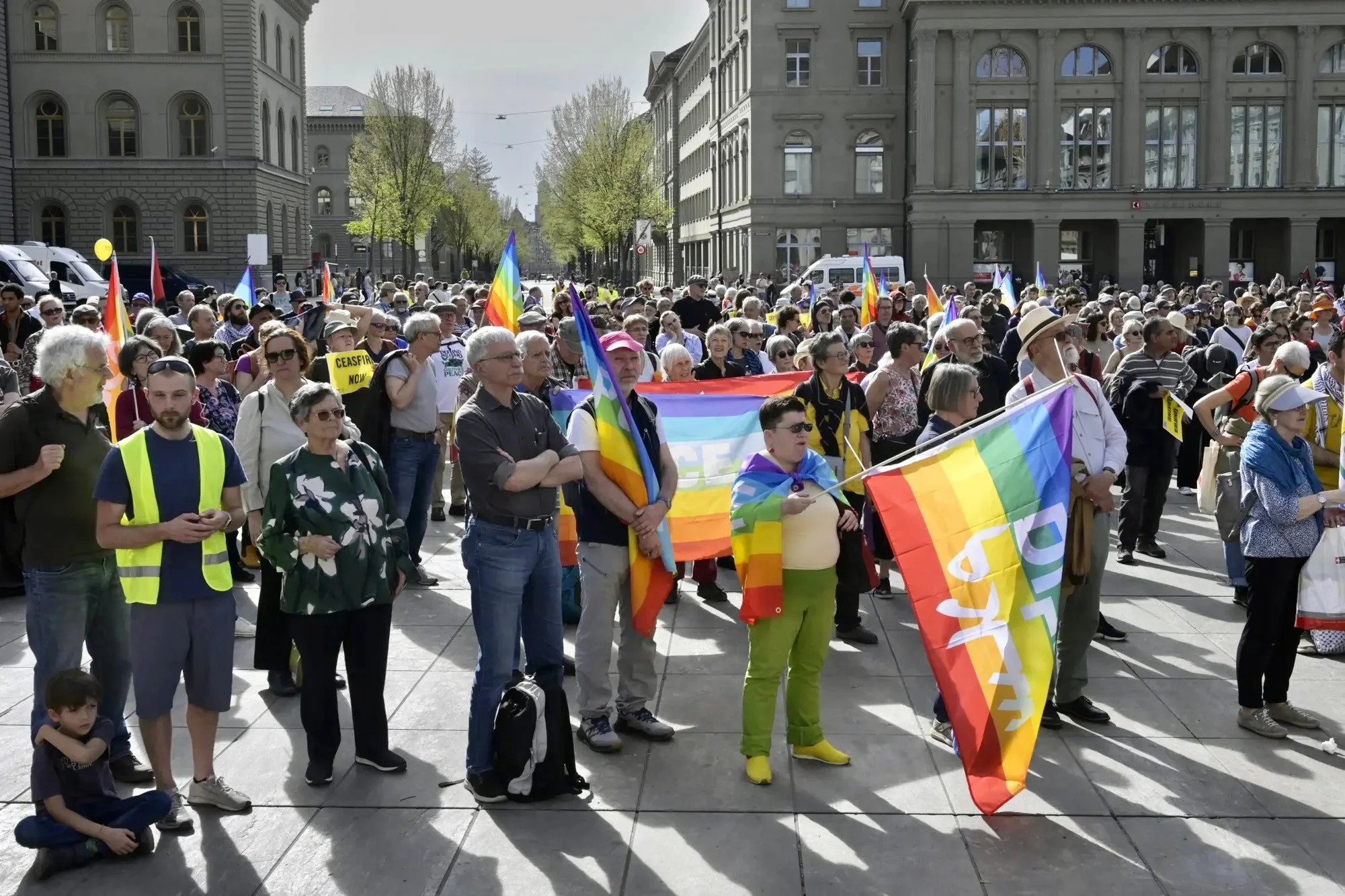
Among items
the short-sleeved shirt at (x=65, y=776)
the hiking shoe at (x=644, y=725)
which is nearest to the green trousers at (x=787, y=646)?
the hiking shoe at (x=644, y=725)

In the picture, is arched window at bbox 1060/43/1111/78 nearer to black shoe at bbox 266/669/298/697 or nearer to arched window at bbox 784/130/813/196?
arched window at bbox 784/130/813/196

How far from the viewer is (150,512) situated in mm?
5621

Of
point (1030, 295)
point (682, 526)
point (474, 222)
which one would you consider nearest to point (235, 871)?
point (682, 526)

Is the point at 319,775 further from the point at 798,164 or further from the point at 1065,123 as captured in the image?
the point at 798,164

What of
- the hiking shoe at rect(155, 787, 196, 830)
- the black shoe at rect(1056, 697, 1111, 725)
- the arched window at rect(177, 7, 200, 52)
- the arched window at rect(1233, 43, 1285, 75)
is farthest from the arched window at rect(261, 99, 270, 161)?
the black shoe at rect(1056, 697, 1111, 725)

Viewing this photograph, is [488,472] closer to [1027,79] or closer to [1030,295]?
[1030,295]

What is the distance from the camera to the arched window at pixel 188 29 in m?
58.8

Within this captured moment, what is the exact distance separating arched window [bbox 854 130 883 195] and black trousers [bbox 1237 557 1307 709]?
56.3 metres

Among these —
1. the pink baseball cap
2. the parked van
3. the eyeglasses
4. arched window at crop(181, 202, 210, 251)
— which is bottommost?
the eyeglasses

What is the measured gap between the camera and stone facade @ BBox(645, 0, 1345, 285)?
57.0 m

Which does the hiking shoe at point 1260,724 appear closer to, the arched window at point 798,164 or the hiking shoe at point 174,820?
the hiking shoe at point 174,820

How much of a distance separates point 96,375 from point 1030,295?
20.6 metres

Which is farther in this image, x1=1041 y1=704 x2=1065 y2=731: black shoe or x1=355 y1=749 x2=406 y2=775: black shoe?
x1=1041 y1=704 x2=1065 y2=731: black shoe

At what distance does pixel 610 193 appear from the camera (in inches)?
2680
